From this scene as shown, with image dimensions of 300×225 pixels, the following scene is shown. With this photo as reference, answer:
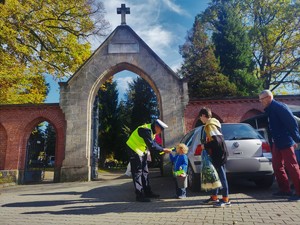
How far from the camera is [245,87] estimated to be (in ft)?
74.0

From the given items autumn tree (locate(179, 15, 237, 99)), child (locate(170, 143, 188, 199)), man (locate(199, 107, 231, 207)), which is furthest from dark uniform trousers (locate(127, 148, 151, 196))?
autumn tree (locate(179, 15, 237, 99))

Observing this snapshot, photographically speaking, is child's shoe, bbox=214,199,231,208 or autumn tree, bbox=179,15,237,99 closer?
child's shoe, bbox=214,199,231,208

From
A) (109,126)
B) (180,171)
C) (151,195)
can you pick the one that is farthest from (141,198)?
(109,126)

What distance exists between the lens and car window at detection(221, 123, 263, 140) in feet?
19.0

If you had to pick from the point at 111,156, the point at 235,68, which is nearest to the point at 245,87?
the point at 235,68

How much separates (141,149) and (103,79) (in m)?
8.32

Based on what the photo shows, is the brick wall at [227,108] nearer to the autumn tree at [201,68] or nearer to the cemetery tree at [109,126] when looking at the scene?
the autumn tree at [201,68]

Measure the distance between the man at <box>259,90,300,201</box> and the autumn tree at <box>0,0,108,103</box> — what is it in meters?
14.0

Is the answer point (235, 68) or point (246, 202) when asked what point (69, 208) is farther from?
point (235, 68)

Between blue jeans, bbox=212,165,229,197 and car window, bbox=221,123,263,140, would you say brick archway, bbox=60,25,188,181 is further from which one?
blue jeans, bbox=212,165,229,197

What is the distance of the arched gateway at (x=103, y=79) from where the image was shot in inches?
473

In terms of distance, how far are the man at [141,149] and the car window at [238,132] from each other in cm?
158

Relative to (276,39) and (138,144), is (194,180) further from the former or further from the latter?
(276,39)

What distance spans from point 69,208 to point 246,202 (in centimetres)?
349
